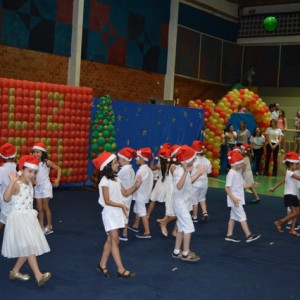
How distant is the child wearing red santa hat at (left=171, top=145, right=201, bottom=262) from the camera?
6602mm

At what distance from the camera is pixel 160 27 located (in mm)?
19109

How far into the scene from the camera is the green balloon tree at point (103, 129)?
40.2ft

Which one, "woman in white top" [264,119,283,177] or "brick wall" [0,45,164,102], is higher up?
"brick wall" [0,45,164,102]

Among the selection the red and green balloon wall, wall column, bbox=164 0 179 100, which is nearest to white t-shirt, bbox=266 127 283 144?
wall column, bbox=164 0 179 100

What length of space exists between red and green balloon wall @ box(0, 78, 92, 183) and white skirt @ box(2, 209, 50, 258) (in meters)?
5.65

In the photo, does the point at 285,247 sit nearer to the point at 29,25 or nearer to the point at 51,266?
the point at 51,266

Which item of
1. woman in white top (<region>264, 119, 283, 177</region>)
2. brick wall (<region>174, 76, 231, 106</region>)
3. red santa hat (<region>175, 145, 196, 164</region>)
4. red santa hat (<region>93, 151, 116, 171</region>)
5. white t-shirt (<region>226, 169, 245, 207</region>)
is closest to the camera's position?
red santa hat (<region>93, 151, 116, 171</region>)

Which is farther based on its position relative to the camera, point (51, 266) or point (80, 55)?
point (80, 55)

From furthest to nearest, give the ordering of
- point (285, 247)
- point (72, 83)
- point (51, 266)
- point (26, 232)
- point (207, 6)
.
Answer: point (207, 6) → point (72, 83) → point (285, 247) → point (51, 266) → point (26, 232)

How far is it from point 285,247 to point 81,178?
6049mm

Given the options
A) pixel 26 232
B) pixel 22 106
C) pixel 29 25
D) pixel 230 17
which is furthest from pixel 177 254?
pixel 230 17

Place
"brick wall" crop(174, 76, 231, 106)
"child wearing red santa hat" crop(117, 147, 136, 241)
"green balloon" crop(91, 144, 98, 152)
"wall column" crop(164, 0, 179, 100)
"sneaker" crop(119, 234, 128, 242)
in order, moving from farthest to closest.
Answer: "brick wall" crop(174, 76, 231, 106) < "wall column" crop(164, 0, 179, 100) < "green balloon" crop(91, 144, 98, 152) < "sneaker" crop(119, 234, 128, 242) < "child wearing red santa hat" crop(117, 147, 136, 241)

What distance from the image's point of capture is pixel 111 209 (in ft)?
19.0

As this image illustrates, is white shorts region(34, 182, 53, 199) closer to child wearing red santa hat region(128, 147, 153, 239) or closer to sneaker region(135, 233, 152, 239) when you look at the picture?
child wearing red santa hat region(128, 147, 153, 239)
